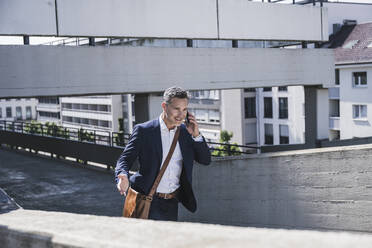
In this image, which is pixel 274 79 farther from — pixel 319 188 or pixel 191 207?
pixel 191 207

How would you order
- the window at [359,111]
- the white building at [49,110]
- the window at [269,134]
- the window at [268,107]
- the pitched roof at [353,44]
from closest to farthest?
the pitched roof at [353,44] → the window at [359,111] → the window at [268,107] → the window at [269,134] → the white building at [49,110]

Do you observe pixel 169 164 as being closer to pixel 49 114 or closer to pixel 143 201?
pixel 143 201

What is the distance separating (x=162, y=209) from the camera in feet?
14.6

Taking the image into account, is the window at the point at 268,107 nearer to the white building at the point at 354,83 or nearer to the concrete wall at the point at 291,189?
the white building at the point at 354,83

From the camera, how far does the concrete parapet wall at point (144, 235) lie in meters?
1.83

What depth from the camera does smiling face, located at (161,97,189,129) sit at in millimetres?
4281

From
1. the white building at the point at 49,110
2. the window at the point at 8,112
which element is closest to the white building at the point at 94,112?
the white building at the point at 49,110

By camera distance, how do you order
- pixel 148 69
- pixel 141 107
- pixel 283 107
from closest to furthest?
pixel 148 69
pixel 141 107
pixel 283 107

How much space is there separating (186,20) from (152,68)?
1683 millimetres

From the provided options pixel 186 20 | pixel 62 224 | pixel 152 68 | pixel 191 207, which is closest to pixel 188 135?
pixel 191 207

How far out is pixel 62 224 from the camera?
9.46 feet

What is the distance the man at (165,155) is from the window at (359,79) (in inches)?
1848

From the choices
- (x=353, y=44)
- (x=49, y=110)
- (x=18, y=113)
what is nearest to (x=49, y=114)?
(x=49, y=110)

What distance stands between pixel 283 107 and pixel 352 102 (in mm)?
10596
